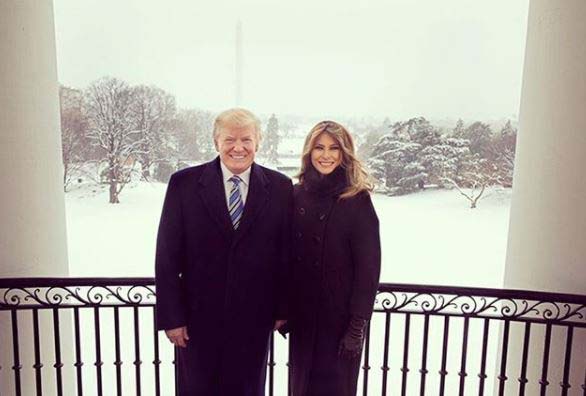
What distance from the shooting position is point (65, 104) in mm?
2980

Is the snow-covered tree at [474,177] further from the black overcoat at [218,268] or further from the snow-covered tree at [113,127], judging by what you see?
the snow-covered tree at [113,127]

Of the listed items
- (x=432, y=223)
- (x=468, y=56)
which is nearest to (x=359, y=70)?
(x=468, y=56)

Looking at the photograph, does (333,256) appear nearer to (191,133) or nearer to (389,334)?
(389,334)

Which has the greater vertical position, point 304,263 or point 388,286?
point 304,263

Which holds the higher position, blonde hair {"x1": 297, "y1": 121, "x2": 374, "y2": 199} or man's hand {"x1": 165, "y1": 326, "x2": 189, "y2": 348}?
blonde hair {"x1": 297, "y1": 121, "x2": 374, "y2": 199}

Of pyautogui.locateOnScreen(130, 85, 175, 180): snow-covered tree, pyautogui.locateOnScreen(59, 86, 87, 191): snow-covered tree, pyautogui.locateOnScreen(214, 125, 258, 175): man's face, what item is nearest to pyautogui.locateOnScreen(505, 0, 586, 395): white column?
pyautogui.locateOnScreen(214, 125, 258, 175): man's face

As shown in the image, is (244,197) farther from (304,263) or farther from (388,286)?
(388,286)

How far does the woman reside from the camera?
5.52ft

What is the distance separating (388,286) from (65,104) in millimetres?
2451

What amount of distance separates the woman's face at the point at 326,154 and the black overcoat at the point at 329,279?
0.37ft

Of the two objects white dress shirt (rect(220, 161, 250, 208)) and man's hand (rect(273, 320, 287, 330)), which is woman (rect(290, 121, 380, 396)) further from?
white dress shirt (rect(220, 161, 250, 208))

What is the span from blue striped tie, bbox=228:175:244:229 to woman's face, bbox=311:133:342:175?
1.02ft

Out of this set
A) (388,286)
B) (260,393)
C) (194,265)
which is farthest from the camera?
(388,286)

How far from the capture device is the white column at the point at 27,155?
6.88ft
